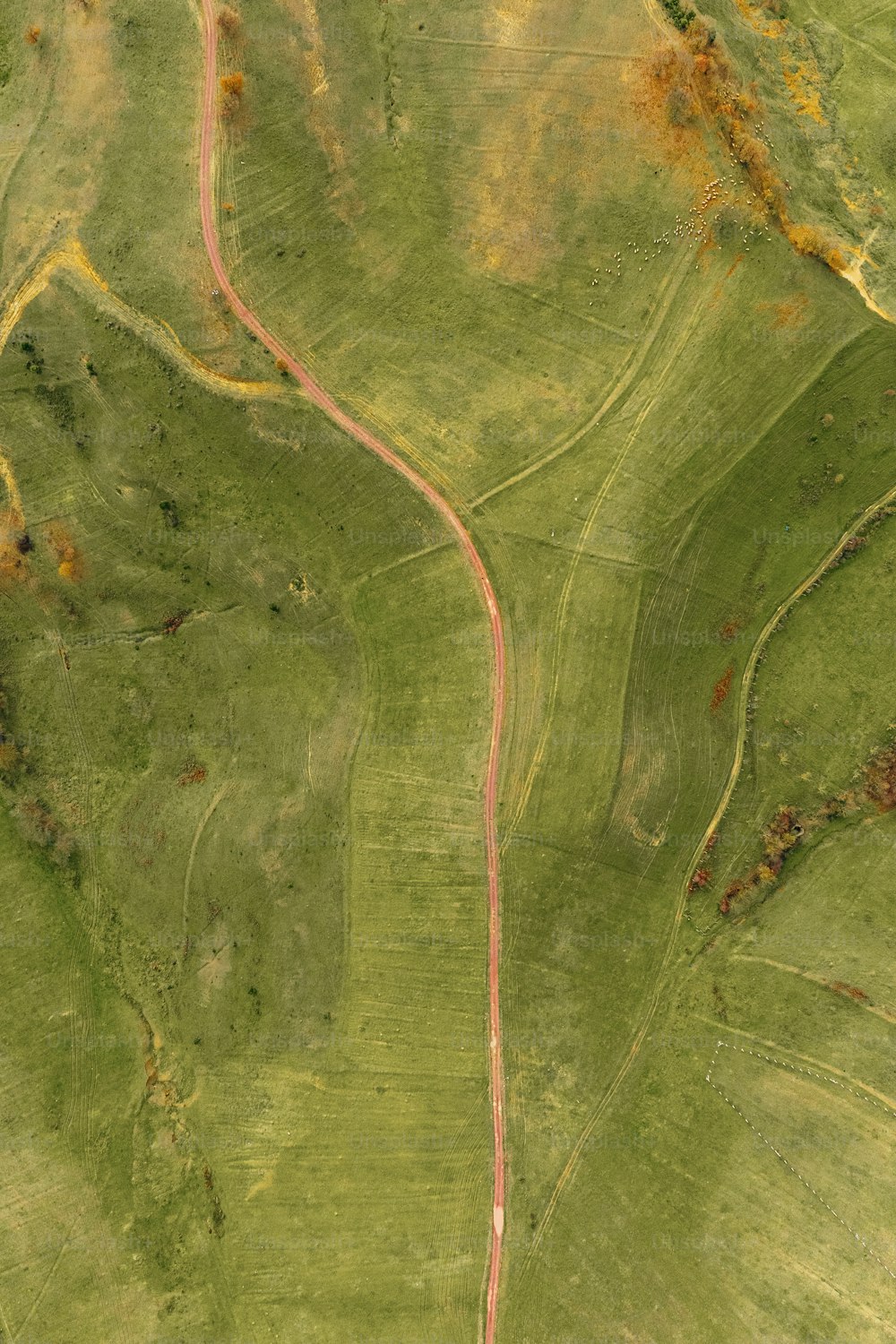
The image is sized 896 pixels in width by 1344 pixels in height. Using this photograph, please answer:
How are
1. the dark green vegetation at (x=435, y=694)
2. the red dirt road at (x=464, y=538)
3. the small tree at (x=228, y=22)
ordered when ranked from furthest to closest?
the small tree at (x=228, y=22)
the red dirt road at (x=464, y=538)
the dark green vegetation at (x=435, y=694)

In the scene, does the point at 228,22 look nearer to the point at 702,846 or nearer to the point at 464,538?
the point at 464,538

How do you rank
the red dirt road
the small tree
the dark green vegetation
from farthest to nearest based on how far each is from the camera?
1. the small tree
2. the red dirt road
3. the dark green vegetation

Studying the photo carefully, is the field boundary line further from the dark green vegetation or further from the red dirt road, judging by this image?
the red dirt road

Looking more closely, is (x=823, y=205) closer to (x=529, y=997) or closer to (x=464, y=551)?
(x=464, y=551)

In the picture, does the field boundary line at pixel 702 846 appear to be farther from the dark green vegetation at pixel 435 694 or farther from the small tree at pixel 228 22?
the small tree at pixel 228 22

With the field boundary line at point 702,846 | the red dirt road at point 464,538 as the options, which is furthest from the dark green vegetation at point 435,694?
the red dirt road at point 464,538

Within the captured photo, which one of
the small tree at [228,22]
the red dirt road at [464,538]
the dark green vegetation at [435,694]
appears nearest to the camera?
the dark green vegetation at [435,694]

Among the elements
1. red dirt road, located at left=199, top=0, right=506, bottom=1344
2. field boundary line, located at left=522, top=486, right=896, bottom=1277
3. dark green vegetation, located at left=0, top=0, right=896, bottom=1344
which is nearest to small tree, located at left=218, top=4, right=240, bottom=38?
red dirt road, located at left=199, top=0, right=506, bottom=1344
